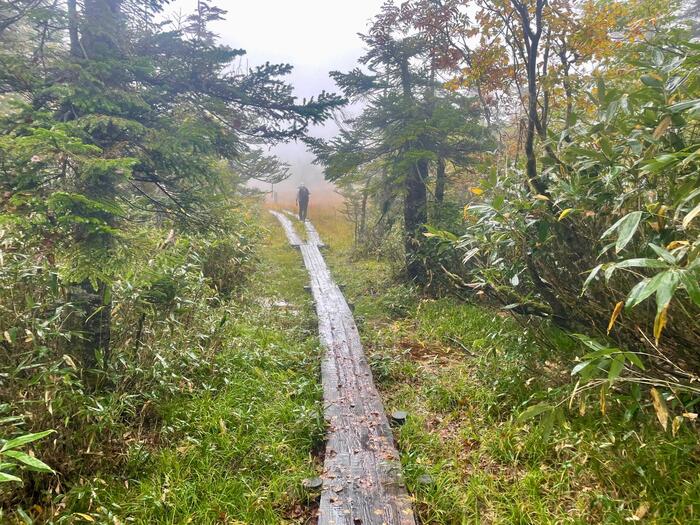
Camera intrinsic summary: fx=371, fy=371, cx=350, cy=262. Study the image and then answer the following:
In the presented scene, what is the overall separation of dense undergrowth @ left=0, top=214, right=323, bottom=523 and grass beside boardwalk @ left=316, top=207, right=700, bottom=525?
101 cm

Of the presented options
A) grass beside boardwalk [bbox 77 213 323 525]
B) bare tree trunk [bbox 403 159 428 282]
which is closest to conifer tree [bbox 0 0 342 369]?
grass beside boardwalk [bbox 77 213 323 525]

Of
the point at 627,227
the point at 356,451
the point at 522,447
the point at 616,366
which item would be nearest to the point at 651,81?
the point at 627,227

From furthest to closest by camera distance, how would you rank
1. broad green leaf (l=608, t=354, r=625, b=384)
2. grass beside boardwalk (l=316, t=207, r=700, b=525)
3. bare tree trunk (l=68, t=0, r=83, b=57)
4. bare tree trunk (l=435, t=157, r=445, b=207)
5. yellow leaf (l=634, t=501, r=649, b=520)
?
bare tree trunk (l=435, t=157, r=445, b=207)
bare tree trunk (l=68, t=0, r=83, b=57)
grass beside boardwalk (l=316, t=207, r=700, b=525)
yellow leaf (l=634, t=501, r=649, b=520)
broad green leaf (l=608, t=354, r=625, b=384)

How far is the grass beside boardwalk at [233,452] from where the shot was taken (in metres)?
2.62

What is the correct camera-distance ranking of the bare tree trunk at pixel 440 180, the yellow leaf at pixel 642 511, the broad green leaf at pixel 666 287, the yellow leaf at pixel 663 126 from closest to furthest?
the broad green leaf at pixel 666 287
the yellow leaf at pixel 663 126
the yellow leaf at pixel 642 511
the bare tree trunk at pixel 440 180

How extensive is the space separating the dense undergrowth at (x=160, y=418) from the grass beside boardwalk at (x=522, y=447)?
3.32 ft

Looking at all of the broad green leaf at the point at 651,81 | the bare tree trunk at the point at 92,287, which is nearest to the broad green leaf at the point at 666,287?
the broad green leaf at the point at 651,81

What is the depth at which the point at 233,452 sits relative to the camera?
316 centimetres

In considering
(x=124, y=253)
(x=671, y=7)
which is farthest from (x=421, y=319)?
(x=671, y=7)

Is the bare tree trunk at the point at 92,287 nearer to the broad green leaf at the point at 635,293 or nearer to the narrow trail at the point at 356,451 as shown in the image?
the narrow trail at the point at 356,451

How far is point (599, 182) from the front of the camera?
9.26 ft

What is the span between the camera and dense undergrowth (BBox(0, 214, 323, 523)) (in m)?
2.59

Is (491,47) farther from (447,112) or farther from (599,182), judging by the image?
(599,182)

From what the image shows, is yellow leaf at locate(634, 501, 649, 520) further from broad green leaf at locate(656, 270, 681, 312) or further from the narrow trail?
broad green leaf at locate(656, 270, 681, 312)
